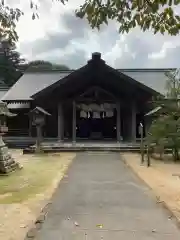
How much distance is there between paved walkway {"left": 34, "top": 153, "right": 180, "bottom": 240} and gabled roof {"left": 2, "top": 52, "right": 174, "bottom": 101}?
20.2m

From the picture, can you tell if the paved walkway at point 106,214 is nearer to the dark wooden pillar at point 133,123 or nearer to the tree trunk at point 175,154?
the tree trunk at point 175,154

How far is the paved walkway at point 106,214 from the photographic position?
18.8 feet

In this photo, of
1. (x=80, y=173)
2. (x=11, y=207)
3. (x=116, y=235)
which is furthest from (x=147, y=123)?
(x=116, y=235)

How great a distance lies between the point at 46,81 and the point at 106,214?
2866 centimetres

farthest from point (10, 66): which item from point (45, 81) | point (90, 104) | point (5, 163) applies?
point (5, 163)

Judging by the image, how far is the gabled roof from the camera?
30844 millimetres

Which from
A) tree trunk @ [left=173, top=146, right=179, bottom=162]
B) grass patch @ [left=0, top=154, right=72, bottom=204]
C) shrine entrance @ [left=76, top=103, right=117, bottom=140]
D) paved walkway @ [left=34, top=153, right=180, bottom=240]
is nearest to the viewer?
paved walkway @ [left=34, top=153, right=180, bottom=240]

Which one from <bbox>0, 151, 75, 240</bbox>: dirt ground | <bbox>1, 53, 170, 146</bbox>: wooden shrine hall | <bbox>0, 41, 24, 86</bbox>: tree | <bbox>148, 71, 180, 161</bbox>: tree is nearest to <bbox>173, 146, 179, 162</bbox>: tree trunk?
<bbox>148, 71, 180, 161</bbox>: tree

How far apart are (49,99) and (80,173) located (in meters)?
15.5

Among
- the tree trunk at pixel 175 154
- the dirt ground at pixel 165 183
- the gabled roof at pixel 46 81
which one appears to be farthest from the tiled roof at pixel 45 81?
the dirt ground at pixel 165 183

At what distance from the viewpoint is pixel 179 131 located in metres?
18.5

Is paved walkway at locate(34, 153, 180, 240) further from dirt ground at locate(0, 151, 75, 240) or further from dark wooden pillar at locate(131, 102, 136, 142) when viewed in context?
dark wooden pillar at locate(131, 102, 136, 142)

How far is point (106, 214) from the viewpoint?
7086mm

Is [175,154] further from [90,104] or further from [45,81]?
[45,81]
